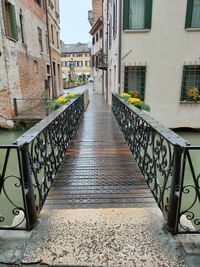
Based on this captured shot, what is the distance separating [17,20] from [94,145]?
8.16 metres

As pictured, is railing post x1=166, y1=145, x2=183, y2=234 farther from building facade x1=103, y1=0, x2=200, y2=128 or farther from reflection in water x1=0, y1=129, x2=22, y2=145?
reflection in water x1=0, y1=129, x2=22, y2=145

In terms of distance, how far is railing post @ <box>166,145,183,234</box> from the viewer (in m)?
1.87

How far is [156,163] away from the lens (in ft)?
8.36

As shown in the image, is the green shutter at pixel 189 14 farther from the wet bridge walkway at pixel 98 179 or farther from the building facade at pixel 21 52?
the building facade at pixel 21 52

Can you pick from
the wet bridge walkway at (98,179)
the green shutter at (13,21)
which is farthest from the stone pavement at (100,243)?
the green shutter at (13,21)

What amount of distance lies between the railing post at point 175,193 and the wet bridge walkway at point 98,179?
558 millimetres

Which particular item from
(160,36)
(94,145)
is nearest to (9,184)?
(94,145)

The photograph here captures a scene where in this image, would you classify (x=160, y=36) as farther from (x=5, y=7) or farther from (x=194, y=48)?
(x=5, y=7)

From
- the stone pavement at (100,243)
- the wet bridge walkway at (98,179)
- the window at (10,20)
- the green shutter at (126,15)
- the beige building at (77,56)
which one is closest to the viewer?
the stone pavement at (100,243)

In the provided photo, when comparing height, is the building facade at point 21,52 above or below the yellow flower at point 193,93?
above

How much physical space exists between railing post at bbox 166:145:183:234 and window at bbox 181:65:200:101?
7966mm

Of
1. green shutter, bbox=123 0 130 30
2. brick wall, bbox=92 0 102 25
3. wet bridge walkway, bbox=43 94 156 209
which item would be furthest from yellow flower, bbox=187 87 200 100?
brick wall, bbox=92 0 102 25

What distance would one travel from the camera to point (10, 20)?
30.0 ft

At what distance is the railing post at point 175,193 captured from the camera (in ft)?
6.14
